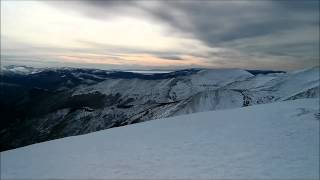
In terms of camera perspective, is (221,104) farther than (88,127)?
No

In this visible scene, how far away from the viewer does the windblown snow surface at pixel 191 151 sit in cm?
1351

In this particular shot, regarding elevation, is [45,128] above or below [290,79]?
below

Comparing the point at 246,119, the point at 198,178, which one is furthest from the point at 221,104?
the point at 198,178

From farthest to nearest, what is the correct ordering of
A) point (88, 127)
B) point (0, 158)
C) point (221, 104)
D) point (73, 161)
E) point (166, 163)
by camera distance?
point (88, 127), point (221, 104), point (0, 158), point (73, 161), point (166, 163)

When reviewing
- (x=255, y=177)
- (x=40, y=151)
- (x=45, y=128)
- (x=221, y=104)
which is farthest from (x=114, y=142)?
(x=45, y=128)

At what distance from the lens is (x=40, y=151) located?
60.5ft

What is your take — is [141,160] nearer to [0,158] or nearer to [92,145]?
[92,145]

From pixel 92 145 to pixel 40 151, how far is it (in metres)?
2.35

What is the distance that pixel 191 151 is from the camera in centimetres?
1639

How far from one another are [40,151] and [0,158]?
1.76 metres

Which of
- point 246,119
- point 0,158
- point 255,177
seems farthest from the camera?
point 246,119

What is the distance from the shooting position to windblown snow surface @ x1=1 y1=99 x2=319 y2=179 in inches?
532

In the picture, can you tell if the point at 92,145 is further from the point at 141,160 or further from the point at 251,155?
the point at 251,155

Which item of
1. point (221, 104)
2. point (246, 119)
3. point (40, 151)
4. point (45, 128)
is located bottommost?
point (45, 128)
